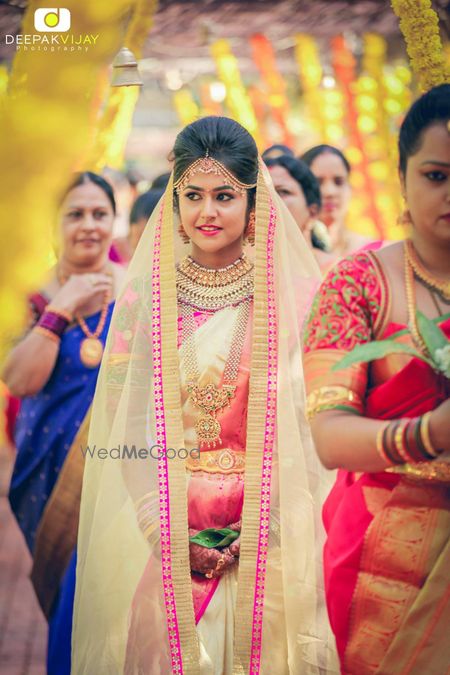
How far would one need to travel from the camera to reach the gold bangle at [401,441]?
2531 millimetres

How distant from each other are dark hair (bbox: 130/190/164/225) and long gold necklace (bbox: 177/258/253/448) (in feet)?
6.19

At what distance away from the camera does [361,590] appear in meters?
2.83

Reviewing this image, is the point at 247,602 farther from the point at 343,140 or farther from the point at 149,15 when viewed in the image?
the point at 343,140

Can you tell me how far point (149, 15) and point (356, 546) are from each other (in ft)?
6.46

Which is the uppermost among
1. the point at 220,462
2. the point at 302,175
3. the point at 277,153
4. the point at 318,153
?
the point at 318,153

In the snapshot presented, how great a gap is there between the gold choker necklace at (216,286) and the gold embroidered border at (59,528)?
117cm

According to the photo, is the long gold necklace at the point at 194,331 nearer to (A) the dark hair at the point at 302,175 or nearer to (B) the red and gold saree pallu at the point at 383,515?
(B) the red and gold saree pallu at the point at 383,515

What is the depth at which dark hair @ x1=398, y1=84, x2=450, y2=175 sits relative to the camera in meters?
2.76

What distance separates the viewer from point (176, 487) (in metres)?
3.40

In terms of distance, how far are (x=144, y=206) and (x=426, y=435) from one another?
3.18m

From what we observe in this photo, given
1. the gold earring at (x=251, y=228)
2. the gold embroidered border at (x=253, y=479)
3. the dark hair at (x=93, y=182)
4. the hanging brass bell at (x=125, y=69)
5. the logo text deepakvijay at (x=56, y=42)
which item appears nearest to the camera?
the logo text deepakvijay at (x=56, y=42)

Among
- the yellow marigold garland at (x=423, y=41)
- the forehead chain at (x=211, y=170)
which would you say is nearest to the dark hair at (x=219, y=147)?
the forehead chain at (x=211, y=170)

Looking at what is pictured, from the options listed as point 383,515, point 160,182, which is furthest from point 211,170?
point 160,182

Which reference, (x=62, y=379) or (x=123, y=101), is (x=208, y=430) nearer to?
(x=123, y=101)
